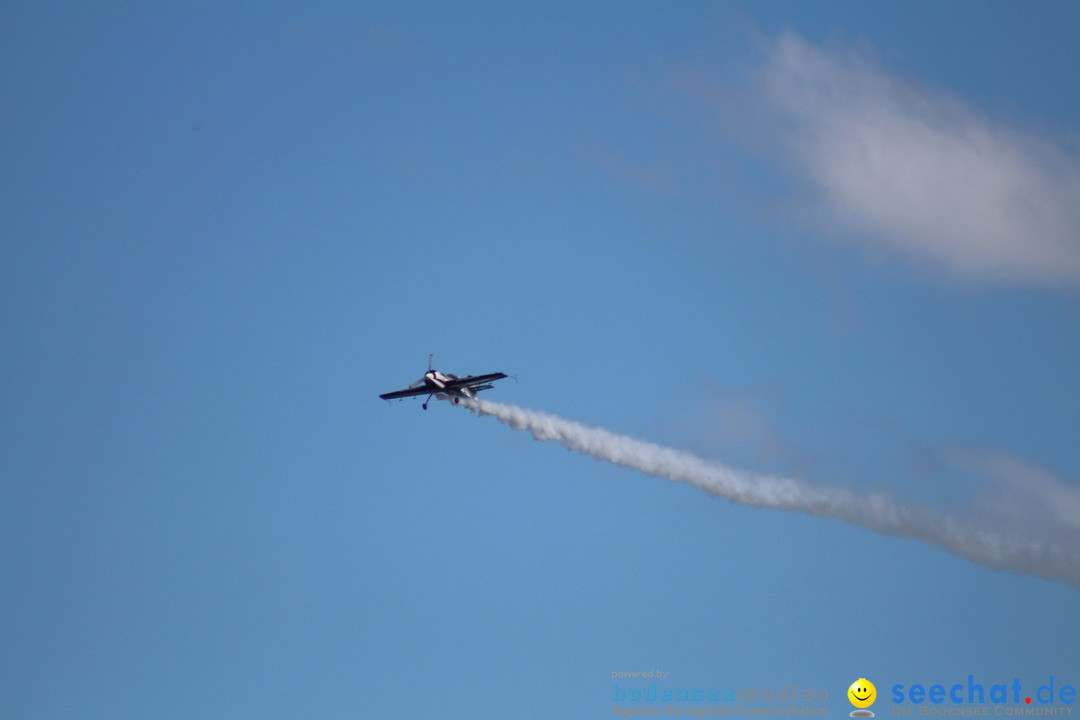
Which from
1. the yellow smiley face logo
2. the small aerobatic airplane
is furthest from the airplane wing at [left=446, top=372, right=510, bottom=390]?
the yellow smiley face logo

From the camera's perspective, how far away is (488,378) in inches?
3861

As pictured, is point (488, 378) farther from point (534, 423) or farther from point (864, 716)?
point (864, 716)

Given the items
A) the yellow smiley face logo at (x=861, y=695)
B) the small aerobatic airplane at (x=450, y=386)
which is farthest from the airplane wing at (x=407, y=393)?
the yellow smiley face logo at (x=861, y=695)

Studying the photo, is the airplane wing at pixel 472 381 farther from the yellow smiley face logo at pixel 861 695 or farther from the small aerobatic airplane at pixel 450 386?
the yellow smiley face logo at pixel 861 695

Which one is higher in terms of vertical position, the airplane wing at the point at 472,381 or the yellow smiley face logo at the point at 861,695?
the airplane wing at the point at 472,381

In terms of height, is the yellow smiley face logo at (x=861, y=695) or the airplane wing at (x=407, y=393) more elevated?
the airplane wing at (x=407, y=393)

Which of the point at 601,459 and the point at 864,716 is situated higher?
the point at 601,459

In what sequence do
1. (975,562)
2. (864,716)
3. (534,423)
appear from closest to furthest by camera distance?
(864,716) → (975,562) → (534,423)

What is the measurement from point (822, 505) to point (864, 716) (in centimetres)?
Answer: 1287

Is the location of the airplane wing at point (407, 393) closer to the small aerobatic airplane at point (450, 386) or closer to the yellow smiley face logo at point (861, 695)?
the small aerobatic airplane at point (450, 386)

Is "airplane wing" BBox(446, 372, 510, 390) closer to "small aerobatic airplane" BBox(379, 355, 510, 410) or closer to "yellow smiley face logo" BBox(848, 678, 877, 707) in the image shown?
"small aerobatic airplane" BBox(379, 355, 510, 410)

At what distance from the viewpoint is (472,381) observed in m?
98.8

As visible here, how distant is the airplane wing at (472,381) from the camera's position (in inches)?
3844

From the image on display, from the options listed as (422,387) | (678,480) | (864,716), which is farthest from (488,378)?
(864,716)
